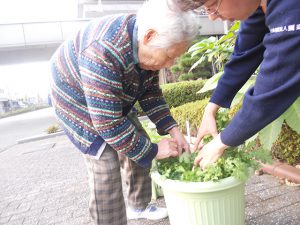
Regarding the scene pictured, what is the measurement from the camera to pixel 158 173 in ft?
5.65

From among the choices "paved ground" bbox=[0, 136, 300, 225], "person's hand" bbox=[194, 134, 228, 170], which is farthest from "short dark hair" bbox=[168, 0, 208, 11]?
"paved ground" bbox=[0, 136, 300, 225]

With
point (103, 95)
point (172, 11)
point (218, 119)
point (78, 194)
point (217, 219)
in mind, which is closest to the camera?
point (172, 11)

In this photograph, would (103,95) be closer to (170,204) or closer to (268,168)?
(170,204)

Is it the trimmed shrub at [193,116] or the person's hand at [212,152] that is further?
the trimmed shrub at [193,116]

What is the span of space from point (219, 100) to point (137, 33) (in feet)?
2.15

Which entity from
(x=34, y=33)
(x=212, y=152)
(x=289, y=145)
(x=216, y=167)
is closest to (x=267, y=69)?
(x=212, y=152)

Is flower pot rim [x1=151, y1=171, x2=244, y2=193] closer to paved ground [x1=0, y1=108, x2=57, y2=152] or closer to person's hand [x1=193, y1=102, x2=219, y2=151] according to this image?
person's hand [x1=193, y1=102, x2=219, y2=151]

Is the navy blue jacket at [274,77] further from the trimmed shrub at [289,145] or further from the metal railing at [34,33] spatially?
the metal railing at [34,33]

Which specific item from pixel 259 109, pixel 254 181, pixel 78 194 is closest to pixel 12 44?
pixel 78 194

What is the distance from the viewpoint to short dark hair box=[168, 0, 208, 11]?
126cm

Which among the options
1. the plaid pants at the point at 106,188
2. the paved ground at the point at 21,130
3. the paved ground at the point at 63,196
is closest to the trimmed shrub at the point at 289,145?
the paved ground at the point at 63,196

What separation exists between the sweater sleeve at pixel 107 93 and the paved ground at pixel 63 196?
1.11 meters

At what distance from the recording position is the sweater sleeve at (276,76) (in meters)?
0.99

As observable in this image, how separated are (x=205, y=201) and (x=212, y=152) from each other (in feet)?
1.18
